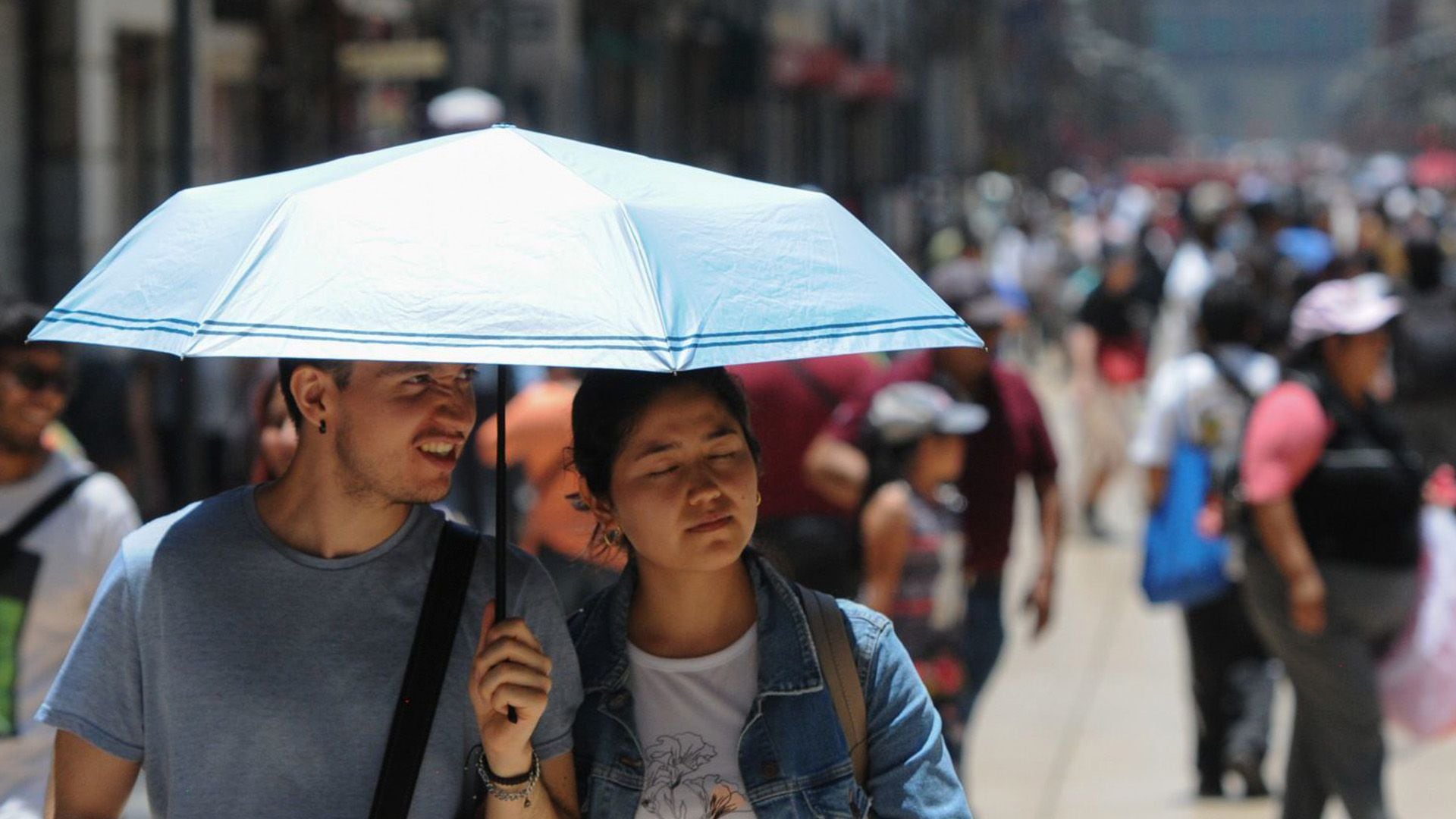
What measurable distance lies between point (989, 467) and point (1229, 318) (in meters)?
1.58

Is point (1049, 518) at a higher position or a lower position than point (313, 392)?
lower

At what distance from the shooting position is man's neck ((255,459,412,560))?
10.1ft

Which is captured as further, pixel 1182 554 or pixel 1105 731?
pixel 1105 731

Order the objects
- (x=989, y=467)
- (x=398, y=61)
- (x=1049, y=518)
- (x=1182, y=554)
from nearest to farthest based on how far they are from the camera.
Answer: (x=989, y=467), (x=1049, y=518), (x=1182, y=554), (x=398, y=61)

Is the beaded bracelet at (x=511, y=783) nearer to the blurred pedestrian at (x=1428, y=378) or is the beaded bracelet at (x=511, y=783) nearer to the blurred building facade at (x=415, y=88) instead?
the blurred building facade at (x=415, y=88)

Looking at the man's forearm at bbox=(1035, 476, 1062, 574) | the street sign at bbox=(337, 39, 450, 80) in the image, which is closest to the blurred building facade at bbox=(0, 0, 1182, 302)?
the street sign at bbox=(337, 39, 450, 80)

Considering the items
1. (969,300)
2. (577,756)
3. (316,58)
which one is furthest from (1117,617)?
(577,756)

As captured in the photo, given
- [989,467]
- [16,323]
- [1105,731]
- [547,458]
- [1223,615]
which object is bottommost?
[1105,731]

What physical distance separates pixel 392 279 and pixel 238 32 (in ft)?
44.0

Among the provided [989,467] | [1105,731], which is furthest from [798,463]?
[1105,731]

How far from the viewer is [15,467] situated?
462cm

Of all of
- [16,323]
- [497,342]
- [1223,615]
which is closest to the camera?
[497,342]

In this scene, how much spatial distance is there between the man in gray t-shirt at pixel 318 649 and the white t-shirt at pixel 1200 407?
5.37m

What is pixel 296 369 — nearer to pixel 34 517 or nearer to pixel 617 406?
pixel 617 406
